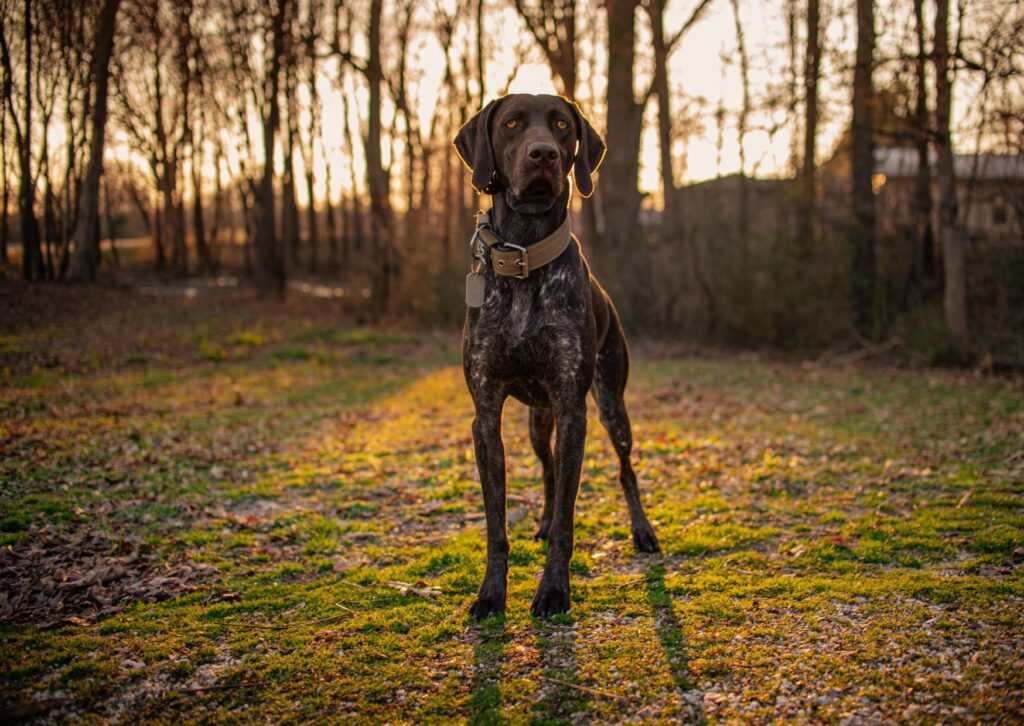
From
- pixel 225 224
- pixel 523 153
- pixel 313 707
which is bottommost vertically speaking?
pixel 313 707

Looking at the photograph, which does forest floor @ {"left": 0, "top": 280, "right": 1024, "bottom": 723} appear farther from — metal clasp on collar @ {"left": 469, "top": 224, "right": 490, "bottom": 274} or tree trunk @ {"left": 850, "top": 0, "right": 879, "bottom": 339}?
tree trunk @ {"left": 850, "top": 0, "right": 879, "bottom": 339}

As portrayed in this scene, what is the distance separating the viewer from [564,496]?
372cm

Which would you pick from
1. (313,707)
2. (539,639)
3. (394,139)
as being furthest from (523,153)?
(394,139)

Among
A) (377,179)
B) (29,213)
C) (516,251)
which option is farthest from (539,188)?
(29,213)

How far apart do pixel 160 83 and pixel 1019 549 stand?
31789 millimetres

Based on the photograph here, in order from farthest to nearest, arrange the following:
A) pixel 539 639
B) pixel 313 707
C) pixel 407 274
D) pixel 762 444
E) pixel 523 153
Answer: pixel 407 274, pixel 762 444, pixel 523 153, pixel 539 639, pixel 313 707

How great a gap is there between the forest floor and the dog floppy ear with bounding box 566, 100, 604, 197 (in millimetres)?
2067

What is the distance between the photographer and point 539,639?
11.0ft

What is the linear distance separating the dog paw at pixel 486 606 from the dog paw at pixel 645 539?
122 cm

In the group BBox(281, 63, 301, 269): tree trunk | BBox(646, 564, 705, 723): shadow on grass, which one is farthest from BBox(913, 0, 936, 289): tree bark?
BBox(281, 63, 301, 269): tree trunk

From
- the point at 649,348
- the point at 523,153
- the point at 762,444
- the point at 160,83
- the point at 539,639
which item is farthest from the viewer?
the point at 160,83

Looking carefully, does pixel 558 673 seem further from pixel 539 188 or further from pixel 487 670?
pixel 539 188

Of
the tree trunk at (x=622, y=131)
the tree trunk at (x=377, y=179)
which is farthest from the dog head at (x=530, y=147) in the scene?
the tree trunk at (x=377, y=179)

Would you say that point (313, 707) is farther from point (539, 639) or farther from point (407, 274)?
point (407, 274)
